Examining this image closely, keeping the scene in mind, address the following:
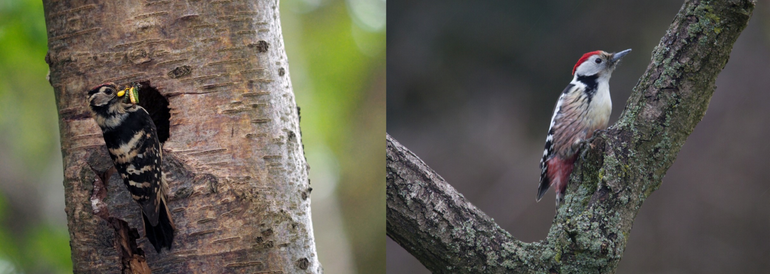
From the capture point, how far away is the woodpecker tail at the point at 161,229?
35.0 inches

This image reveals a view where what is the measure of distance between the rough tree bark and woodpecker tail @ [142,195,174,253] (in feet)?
0.04

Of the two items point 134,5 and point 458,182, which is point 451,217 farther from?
point 134,5

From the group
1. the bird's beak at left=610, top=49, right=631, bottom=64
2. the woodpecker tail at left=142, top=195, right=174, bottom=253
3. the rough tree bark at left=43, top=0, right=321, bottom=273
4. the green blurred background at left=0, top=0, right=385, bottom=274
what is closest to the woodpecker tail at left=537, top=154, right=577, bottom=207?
the bird's beak at left=610, top=49, right=631, bottom=64

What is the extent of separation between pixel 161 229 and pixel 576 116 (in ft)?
3.76

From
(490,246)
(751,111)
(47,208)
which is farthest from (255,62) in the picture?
(47,208)

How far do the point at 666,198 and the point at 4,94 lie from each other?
3230 mm

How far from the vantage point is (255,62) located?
95 cm

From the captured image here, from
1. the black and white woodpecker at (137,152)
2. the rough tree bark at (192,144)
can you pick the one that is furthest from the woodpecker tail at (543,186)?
the black and white woodpecker at (137,152)

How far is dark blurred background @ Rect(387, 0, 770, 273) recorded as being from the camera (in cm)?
136

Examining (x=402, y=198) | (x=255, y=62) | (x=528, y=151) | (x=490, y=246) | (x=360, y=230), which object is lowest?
(x=360, y=230)

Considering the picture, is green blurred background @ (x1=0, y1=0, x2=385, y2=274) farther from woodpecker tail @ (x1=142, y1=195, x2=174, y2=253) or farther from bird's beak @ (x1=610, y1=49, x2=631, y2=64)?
woodpecker tail @ (x1=142, y1=195, x2=174, y2=253)

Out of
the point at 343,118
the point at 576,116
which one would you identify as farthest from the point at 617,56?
the point at 343,118

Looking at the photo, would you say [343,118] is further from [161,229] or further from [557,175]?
[161,229]

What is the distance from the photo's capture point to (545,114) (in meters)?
1.61
